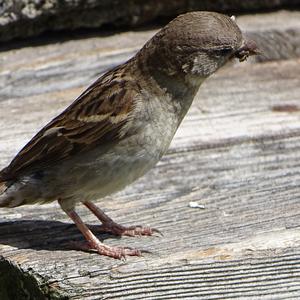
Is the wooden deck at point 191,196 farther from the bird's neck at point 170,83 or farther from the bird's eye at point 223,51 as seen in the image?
the bird's eye at point 223,51

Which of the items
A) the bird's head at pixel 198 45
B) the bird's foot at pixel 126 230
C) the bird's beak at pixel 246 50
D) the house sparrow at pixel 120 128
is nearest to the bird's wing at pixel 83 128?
the house sparrow at pixel 120 128

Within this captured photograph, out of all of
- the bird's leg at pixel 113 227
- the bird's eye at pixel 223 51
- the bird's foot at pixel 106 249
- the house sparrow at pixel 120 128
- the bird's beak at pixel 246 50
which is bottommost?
the bird's leg at pixel 113 227

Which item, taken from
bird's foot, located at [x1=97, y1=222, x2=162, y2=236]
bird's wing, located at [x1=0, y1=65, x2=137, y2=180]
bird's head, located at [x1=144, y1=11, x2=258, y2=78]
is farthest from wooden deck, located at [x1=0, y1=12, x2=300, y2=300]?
bird's head, located at [x1=144, y1=11, x2=258, y2=78]

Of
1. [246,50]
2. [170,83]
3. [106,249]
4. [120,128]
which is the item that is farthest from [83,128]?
[246,50]

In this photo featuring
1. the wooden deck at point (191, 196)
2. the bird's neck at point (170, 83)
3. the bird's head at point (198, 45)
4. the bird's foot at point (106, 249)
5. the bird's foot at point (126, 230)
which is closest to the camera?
the wooden deck at point (191, 196)

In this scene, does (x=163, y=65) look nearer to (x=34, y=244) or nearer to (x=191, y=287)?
(x=34, y=244)

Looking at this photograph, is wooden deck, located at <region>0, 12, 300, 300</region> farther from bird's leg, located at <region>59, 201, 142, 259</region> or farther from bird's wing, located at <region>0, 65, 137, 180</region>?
bird's wing, located at <region>0, 65, 137, 180</region>
